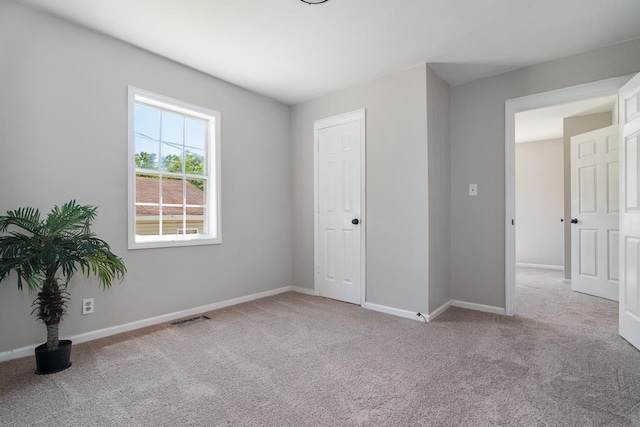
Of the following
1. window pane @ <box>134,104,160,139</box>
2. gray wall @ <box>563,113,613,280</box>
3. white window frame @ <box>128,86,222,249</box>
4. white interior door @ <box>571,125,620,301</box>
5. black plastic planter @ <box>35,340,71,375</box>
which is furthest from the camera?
gray wall @ <box>563,113,613,280</box>

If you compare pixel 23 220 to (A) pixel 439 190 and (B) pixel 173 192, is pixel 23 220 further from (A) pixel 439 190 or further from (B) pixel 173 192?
(A) pixel 439 190

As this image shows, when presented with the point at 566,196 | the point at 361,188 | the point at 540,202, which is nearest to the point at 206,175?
the point at 361,188

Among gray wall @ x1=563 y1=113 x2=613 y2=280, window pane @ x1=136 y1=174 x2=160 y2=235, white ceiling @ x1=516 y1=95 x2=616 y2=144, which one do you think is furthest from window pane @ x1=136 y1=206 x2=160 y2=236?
gray wall @ x1=563 y1=113 x2=613 y2=280

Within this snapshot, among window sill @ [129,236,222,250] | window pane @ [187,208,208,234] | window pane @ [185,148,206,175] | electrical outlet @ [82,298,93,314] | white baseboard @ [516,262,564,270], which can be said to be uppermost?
window pane @ [185,148,206,175]

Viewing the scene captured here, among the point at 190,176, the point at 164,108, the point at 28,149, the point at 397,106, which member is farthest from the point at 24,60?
the point at 397,106

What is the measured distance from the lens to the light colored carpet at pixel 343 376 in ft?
5.38

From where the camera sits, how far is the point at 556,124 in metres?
5.16

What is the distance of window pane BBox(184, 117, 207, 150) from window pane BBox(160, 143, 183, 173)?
0.15m

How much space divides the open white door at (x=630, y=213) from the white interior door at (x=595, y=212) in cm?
155

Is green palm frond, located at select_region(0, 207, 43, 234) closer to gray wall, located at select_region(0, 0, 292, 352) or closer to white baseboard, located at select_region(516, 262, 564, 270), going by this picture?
gray wall, located at select_region(0, 0, 292, 352)

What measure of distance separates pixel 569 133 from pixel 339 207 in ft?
12.4

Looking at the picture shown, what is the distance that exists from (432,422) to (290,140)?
3.61 meters

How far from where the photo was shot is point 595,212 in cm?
Result: 407

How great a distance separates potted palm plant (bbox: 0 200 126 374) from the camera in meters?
1.94
